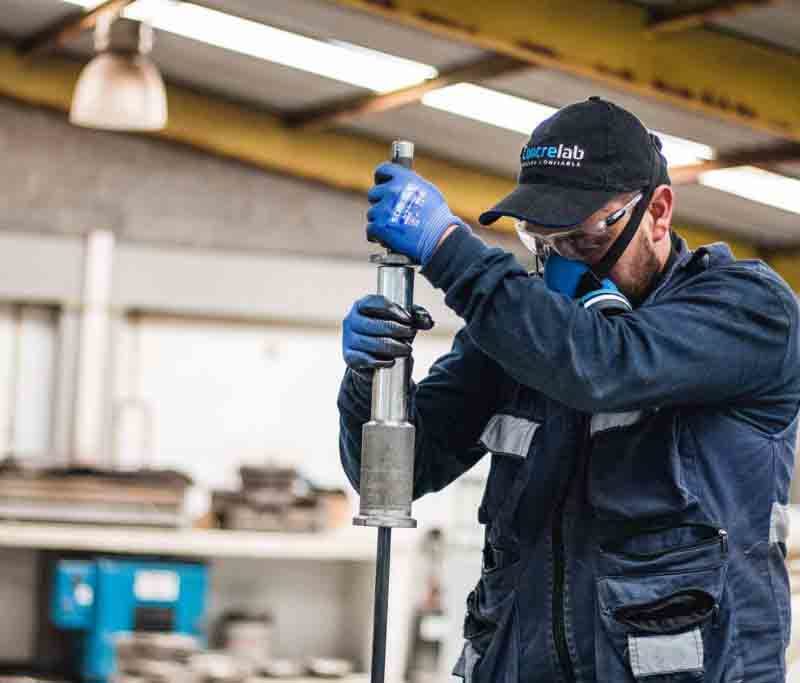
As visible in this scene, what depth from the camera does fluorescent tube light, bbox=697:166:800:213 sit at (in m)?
7.82

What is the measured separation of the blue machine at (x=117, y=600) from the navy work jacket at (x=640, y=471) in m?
2.69

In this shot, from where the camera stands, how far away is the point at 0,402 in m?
8.66

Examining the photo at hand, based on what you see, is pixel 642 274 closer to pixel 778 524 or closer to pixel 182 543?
pixel 778 524

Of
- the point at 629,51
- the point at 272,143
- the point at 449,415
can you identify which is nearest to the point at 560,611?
the point at 449,415

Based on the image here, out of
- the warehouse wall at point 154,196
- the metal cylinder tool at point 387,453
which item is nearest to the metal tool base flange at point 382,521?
the metal cylinder tool at point 387,453

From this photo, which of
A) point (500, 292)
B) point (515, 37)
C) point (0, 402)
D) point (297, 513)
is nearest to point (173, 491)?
point (297, 513)

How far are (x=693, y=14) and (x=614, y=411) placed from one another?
4459 mm

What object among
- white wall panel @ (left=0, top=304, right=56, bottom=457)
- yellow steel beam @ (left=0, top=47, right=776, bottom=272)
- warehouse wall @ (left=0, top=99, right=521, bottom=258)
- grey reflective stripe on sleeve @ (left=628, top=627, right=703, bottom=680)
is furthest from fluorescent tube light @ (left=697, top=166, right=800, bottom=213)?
grey reflective stripe on sleeve @ (left=628, top=627, right=703, bottom=680)

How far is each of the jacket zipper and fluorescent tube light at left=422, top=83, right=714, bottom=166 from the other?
5.72m

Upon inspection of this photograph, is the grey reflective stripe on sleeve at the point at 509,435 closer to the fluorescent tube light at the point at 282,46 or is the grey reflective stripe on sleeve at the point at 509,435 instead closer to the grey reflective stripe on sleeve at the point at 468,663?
the grey reflective stripe on sleeve at the point at 468,663

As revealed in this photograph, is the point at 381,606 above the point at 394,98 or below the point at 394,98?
below

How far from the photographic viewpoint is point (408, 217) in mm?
1570

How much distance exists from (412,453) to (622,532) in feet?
0.81

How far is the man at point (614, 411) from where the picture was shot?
157cm
